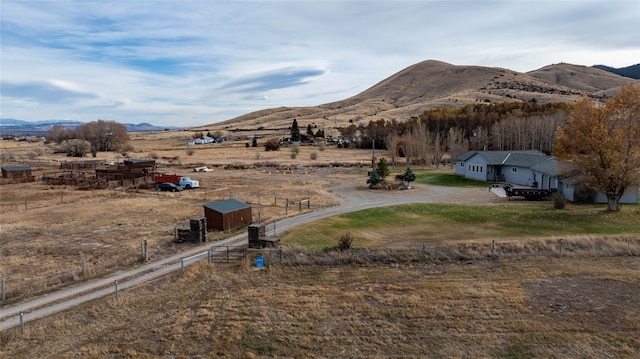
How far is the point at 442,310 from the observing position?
49.8ft

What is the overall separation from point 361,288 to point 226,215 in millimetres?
13751

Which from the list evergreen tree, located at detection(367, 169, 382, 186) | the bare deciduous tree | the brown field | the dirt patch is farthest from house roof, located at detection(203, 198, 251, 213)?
the bare deciduous tree

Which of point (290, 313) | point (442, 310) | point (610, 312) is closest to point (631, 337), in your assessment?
point (610, 312)

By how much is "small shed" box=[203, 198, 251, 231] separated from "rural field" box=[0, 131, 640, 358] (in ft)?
7.16

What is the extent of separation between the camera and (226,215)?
93.8 feet

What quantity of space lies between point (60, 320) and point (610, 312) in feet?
62.5

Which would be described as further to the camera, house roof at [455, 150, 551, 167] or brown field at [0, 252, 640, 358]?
house roof at [455, 150, 551, 167]

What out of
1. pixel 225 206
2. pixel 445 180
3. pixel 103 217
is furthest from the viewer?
pixel 445 180

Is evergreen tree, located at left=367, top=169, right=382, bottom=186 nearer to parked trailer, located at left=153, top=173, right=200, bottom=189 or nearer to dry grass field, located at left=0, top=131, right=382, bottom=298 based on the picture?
dry grass field, located at left=0, top=131, right=382, bottom=298

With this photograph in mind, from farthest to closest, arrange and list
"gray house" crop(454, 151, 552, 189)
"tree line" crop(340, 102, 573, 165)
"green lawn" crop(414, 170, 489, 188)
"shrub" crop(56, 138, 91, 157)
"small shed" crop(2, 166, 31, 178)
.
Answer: "shrub" crop(56, 138, 91, 157) < "tree line" crop(340, 102, 573, 165) < "small shed" crop(2, 166, 31, 178) < "green lawn" crop(414, 170, 489, 188) < "gray house" crop(454, 151, 552, 189)

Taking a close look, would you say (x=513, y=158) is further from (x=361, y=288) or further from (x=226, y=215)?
(x=361, y=288)

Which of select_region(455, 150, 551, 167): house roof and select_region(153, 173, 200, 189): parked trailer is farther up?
select_region(455, 150, 551, 167): house roof

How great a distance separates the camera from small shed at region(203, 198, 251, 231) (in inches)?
1124

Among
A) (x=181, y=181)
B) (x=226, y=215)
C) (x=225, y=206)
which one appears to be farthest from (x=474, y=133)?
(x=226, y=215)
